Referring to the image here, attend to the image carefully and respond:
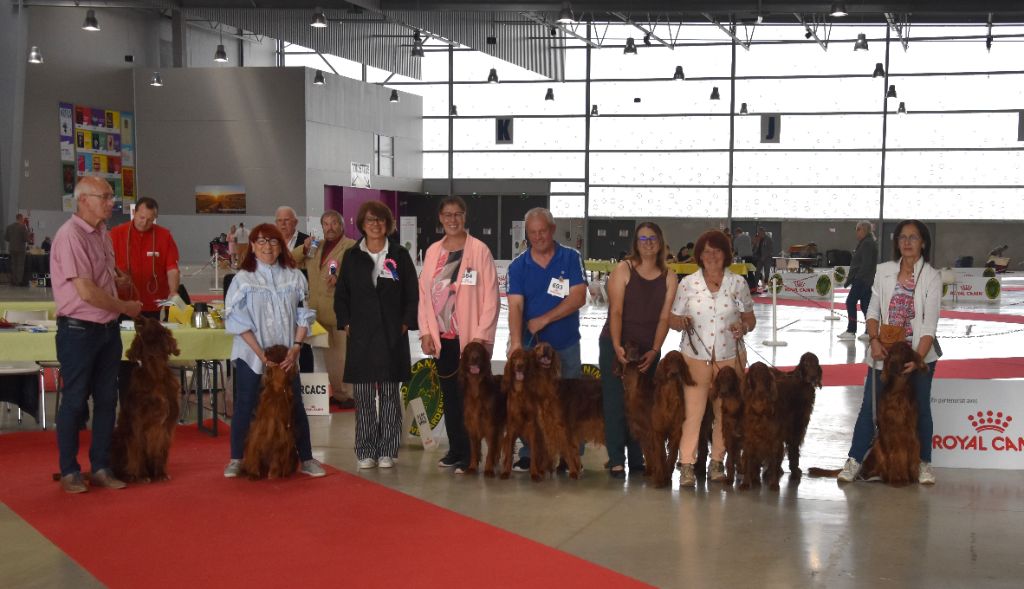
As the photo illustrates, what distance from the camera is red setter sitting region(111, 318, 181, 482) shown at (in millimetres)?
4941

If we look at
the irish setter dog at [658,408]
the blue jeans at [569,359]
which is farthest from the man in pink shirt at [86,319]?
the irish setter dog at [658,408]

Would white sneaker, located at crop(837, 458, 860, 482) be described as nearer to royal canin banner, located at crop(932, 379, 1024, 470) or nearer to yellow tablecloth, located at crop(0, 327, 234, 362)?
royal canin banner, located at crop(932, 379, 1024, 470)

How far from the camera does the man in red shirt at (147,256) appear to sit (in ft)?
19.4

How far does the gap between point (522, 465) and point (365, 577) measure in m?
1.85

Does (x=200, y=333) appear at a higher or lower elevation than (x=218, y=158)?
lower

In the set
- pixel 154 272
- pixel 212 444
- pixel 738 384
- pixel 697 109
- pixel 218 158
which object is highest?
pixel 697 109

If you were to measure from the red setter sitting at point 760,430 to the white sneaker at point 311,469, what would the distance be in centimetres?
212

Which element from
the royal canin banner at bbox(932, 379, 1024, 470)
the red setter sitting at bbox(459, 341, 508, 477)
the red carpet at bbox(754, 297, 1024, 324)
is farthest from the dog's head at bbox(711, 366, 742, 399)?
the red carpet at bbox(754, 297, 1024, 324)

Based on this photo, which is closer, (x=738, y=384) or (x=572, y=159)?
(x=738, y=384)

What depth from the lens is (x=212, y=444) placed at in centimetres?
606

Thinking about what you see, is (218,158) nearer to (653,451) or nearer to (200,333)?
(200,333)

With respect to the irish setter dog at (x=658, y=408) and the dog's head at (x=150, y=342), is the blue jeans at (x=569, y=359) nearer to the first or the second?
the irish setter dog at (x=658, y=408)

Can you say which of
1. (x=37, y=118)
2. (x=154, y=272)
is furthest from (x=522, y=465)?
(x=37, y=118)

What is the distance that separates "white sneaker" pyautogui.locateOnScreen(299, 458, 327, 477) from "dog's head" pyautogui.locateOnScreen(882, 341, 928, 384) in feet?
9.36
